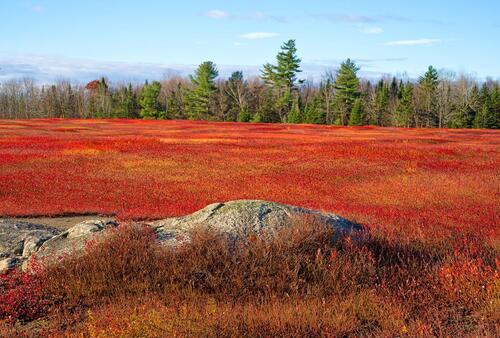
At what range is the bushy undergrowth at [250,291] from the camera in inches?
251

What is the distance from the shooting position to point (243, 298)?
297 inches

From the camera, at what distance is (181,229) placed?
9.85 meters

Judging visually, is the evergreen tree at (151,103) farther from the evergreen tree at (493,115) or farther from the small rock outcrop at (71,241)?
the small rock outcrop at (71,241)

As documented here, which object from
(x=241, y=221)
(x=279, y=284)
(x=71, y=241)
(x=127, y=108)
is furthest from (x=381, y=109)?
(x=279, y=284)

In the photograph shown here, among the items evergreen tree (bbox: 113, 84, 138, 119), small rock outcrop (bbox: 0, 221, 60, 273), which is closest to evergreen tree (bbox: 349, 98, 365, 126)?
evergreen tree (bbox: 113, 84, 138, 119)

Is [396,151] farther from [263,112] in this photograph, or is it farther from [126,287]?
[263,112]

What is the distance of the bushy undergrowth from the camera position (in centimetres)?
636

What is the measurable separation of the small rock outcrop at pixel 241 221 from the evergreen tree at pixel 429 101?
253 ft

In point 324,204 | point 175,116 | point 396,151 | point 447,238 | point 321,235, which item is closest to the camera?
point 321,235

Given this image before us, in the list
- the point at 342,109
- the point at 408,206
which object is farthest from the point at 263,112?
the point at 408,206

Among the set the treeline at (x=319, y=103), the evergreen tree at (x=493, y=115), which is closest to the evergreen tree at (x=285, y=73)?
the treeline at (x=319, y=103)

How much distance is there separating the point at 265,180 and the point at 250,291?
607 inches

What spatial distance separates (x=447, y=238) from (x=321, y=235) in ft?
12.1

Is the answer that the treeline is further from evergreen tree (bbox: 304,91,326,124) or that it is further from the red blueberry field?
the red blueberry field
